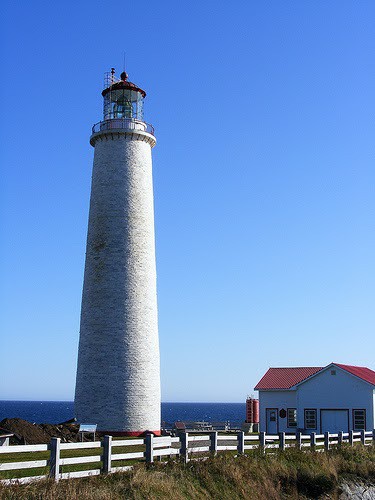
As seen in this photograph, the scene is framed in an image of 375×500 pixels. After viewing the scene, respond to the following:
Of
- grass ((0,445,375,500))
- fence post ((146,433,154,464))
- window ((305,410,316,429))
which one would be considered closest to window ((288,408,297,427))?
window ((305,410,316,429))

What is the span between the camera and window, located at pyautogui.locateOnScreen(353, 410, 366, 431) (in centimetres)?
3484

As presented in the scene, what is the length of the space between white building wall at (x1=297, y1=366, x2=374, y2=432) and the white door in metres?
0.21

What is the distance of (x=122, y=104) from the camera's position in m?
32.2

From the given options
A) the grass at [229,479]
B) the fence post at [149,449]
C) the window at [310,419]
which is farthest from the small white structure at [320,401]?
the fence post at [149,449]

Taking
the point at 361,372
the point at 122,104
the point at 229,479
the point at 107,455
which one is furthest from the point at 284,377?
the point at 107,455

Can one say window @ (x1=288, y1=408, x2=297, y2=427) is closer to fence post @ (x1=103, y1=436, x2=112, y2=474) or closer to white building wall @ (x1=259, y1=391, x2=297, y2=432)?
white building wall @ (x1=259, y1=391, x2=297, y2=432)

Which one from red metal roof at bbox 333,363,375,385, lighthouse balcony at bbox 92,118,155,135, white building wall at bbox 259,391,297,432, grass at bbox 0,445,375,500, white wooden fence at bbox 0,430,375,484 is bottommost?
grass at bbox 0,445,375,500

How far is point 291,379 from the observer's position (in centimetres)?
3850

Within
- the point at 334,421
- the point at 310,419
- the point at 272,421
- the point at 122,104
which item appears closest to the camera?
the point at 122,104

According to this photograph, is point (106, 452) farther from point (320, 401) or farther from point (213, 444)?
point (320, 401)

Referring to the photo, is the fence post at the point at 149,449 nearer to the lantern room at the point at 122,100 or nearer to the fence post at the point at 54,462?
the fence post at the point at 54,462

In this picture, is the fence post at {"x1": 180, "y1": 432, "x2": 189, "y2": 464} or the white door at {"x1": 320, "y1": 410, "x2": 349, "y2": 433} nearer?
the fence post at {"x1": 180, "y1": 432, "x2": 189, "y2": 464}

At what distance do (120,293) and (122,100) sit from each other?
382 inches

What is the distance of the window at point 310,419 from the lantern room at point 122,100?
17.8 m
